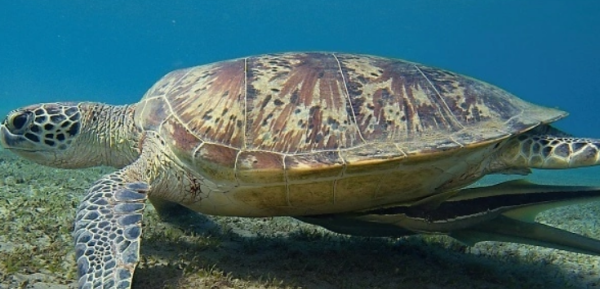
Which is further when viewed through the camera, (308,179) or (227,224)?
(227,224)

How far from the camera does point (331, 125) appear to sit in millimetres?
3695

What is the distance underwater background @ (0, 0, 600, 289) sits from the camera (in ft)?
11.7

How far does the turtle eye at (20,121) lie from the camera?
4.52 m

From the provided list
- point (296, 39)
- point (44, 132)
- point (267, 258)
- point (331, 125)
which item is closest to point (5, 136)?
point (44, 132)

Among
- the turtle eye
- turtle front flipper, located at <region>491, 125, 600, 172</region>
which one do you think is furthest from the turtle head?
turtle front flipper, located at <region>491, 125, 600, 172</region>

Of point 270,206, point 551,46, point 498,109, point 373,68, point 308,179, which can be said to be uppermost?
point 551,46

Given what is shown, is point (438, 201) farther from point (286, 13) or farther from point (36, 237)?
point (286, 13)

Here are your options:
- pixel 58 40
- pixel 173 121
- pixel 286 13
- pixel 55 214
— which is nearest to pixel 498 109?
pixel 173 121

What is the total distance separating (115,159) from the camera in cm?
493

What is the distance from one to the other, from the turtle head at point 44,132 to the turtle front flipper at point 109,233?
53.9 inches

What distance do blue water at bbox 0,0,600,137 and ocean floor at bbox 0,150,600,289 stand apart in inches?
2859

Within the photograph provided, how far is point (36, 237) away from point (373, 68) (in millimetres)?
3523

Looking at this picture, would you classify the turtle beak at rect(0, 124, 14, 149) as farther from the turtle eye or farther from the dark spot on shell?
the dark spot on shell

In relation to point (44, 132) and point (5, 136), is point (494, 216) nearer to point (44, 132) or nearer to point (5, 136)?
point (44, 132)
